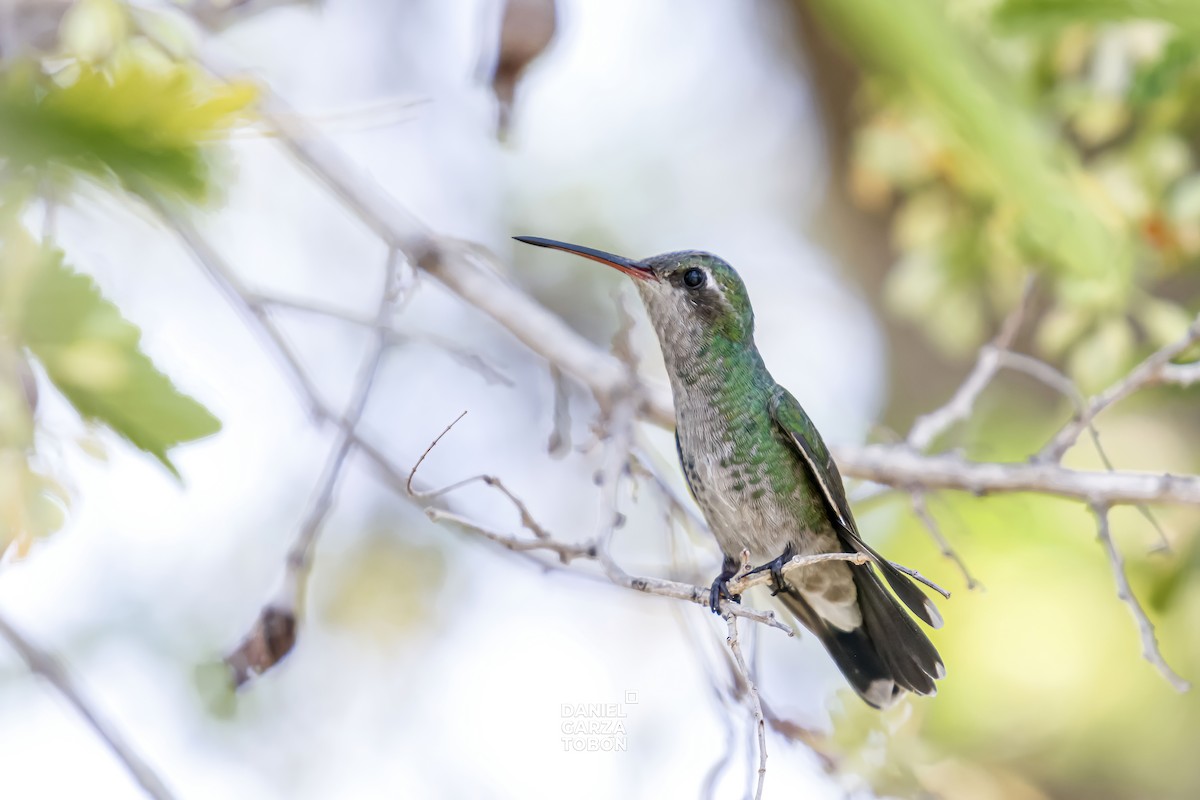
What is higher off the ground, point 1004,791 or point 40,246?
point 40,246

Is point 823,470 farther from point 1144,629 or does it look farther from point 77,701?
point 77,701

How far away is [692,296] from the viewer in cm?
312

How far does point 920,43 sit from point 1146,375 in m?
2.40

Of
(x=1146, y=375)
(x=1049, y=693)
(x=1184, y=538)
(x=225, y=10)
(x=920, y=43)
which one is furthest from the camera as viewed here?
(x=1049, y=693)

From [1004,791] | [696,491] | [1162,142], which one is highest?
[1162,142]

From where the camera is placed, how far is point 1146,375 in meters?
2.56

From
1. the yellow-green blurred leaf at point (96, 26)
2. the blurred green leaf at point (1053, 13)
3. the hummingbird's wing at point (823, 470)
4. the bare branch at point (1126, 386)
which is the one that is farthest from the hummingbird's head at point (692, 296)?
the blurred green leaf at point (1053, 13)

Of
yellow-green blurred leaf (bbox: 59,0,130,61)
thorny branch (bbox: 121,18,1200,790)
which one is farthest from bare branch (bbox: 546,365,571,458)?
yellow-green blurred leaf (bbox: 59,0,130,61)

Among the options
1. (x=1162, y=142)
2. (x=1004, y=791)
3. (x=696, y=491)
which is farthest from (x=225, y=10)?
(x=1004, y=791)

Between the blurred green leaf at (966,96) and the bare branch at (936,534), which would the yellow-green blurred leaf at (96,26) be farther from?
the bare branch at (936,534)

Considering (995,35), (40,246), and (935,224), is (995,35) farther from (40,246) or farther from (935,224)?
(935,224)

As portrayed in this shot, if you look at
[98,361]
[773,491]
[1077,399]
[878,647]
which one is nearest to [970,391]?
[1077,399]

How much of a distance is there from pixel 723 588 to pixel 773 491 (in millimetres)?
490

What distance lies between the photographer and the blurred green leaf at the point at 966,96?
437mm
